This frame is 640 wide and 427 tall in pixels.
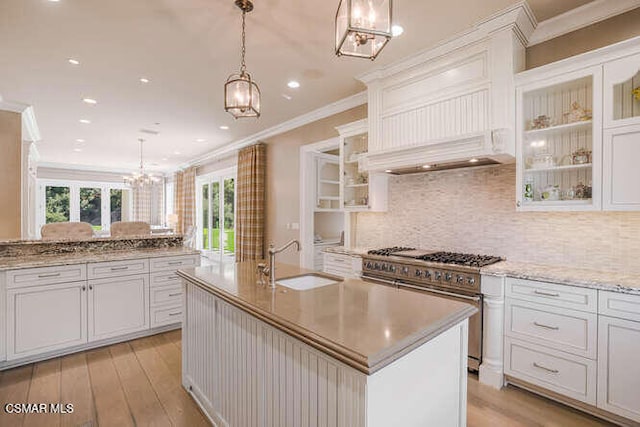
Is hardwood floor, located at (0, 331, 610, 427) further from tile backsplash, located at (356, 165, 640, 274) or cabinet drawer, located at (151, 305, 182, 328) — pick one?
tile backsplash, located at (356, 165, 640, 274)

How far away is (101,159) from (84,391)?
8276 mm

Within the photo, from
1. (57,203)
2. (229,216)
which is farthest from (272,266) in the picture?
(57,203)

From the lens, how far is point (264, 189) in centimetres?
585

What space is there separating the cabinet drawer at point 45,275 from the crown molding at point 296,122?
136 inches

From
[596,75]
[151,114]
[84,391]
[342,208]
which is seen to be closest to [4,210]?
[151,114]

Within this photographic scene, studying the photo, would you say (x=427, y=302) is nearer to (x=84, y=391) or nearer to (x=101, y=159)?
(x=84, y=391)

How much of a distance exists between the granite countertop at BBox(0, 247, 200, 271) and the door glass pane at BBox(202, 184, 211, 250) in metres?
5.07

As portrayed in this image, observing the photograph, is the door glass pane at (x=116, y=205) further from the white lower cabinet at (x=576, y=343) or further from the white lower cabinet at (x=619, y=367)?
the white lower cabinet at (x=619, y=367)

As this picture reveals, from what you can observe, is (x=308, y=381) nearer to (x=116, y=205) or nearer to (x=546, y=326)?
(x=546, y=326)

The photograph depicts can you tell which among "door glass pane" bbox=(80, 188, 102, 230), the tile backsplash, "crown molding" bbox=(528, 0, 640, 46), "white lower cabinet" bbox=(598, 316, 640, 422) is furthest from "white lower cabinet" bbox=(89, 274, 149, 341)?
"door glass pane" bbox=(80, 188, 102, 230)

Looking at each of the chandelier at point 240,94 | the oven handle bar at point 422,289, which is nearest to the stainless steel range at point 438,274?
the oven handle bar at point 422,289

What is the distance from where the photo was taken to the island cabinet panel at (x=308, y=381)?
104 centimetres

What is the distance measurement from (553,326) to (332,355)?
198 cm

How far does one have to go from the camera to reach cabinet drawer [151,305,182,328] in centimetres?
337
